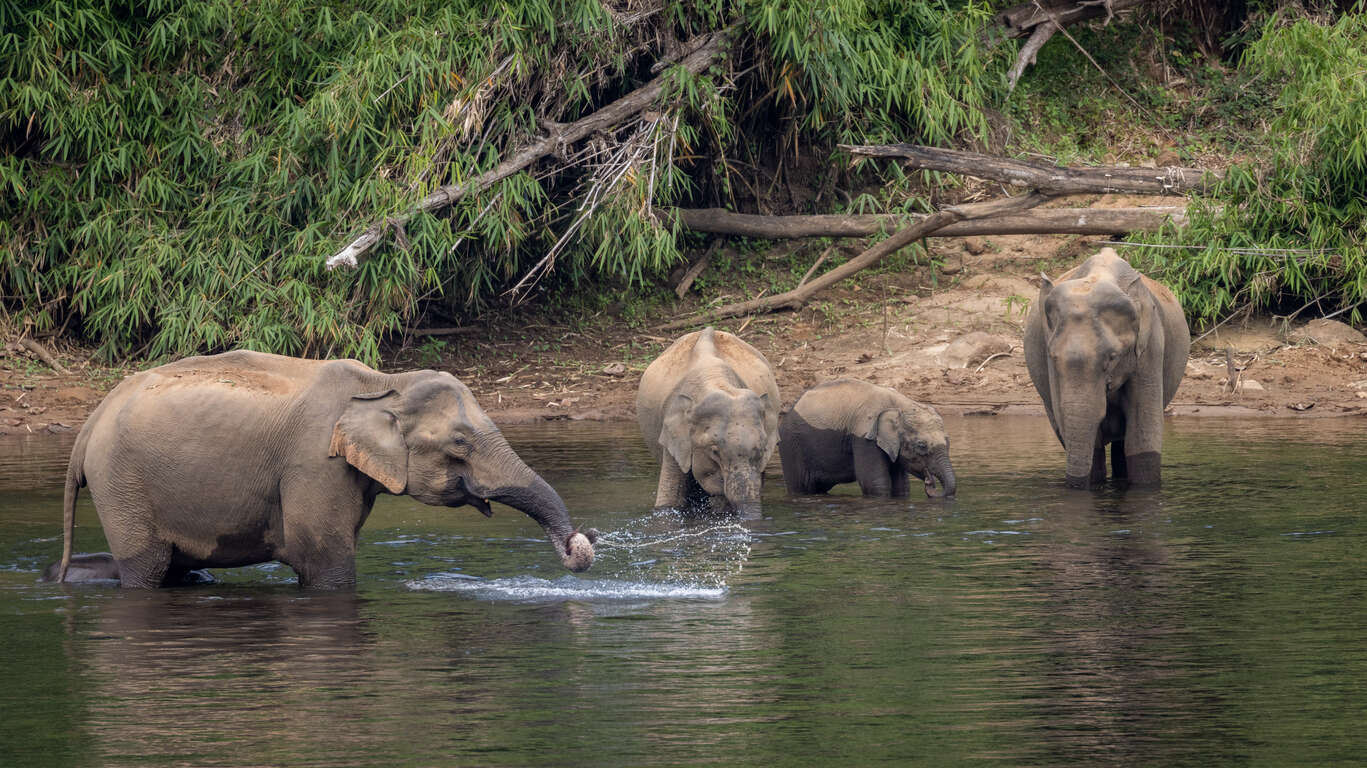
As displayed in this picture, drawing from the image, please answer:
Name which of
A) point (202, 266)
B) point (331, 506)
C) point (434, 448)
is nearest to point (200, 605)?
point (331, 506)

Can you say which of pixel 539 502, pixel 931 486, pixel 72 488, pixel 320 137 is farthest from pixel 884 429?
pixel 320 137

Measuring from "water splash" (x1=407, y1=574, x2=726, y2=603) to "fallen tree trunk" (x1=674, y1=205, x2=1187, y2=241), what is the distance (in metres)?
11.3

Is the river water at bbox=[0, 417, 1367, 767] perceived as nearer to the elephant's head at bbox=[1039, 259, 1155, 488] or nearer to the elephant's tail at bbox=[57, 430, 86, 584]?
the elephant's tail at bbox=[57, 430, 86, 584]

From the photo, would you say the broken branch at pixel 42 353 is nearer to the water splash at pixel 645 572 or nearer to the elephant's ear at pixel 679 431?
the elephant's ear at pixel 679 431

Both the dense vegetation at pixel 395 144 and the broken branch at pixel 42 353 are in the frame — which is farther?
the broken branch at pixel 42 353

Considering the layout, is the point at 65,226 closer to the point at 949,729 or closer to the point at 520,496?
the point at 520,496

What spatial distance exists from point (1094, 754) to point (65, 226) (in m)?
16.4

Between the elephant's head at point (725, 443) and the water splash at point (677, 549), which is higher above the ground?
the elephant's head at point (725, 443)

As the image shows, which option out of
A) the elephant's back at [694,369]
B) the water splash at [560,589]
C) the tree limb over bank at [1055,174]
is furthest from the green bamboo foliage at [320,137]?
the water splash at [560,589]

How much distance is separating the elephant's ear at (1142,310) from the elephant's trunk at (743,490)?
337cm

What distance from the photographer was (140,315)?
2027 cm

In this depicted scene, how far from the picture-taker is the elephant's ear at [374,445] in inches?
391

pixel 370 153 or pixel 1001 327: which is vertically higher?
pixel 370 153

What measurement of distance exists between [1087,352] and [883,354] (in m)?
6.45
